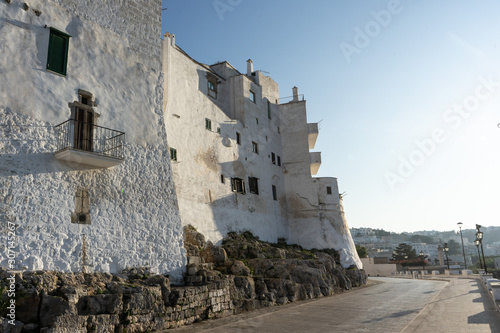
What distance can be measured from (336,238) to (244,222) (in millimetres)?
9702

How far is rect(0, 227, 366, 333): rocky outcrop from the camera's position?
29.4ft

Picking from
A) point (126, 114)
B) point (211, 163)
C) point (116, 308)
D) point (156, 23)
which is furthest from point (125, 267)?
point (211, 163)

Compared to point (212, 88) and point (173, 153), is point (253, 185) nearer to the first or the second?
point (212, 88)

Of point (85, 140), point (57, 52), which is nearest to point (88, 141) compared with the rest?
point (85, 140)

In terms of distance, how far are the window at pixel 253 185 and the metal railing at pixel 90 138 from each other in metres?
14.1

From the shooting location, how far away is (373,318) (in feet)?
43.0

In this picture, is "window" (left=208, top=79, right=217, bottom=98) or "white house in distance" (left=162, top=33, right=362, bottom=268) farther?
"window" (left=208, top=79, right=217, bottom=98)

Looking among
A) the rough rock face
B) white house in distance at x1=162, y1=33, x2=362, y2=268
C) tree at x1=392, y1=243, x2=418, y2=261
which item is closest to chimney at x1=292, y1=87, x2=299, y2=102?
white house in distance at x1=162, y1=33, x2=362, y2=268

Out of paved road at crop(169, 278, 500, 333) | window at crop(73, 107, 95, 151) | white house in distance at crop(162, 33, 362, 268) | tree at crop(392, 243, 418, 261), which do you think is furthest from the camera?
tree at crop(392, 243, 418, 261)

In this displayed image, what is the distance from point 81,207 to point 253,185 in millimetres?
16112

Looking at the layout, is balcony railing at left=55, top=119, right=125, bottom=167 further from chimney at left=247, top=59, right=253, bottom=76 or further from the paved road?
chimney at left=247, top=59, right=253, bottom=76

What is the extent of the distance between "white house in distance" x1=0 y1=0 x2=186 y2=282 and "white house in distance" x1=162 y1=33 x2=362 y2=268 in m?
5.45

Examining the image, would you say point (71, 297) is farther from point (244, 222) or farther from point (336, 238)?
point (336, 238)

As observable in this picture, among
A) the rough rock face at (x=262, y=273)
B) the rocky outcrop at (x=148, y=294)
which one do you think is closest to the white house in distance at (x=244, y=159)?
the rough rock face at (x=262, y=273)
